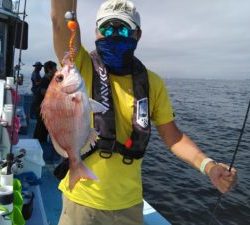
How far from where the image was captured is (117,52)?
257cm

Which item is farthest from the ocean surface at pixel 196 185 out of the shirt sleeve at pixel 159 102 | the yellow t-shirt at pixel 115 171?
the yellow t-shirt at pixel 115 171

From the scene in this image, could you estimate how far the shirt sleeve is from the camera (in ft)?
9.10

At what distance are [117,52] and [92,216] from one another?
109 cm

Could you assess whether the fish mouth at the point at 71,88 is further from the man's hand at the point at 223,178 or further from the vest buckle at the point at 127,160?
the man's hand at the point at 223,178

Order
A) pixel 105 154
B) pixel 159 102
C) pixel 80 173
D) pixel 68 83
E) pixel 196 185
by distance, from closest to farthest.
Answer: pixel 68 83 < pixel 80 173 < pixel 105 154 < pixel 159 102 < pixel 196 185

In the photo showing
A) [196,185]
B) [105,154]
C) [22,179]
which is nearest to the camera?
[105,154]

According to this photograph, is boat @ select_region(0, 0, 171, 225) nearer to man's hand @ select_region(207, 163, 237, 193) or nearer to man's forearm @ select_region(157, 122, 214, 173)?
man's forearm @ select_region(157, 122, 214, 173)

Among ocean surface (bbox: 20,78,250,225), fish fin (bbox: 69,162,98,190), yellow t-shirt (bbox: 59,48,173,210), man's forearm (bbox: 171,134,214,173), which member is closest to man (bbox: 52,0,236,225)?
yellow t-shirt (bbox: 59,48,173,210)

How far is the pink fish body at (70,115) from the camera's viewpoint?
2.05m

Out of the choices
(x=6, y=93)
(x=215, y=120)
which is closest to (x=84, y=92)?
(x=6, y=93)

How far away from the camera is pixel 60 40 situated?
7.63 ft

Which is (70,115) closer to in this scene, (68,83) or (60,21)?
(68,83)

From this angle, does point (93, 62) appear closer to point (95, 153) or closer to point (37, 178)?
point (95, 153)

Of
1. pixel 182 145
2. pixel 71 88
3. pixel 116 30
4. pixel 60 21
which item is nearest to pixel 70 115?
pixel 71 88
